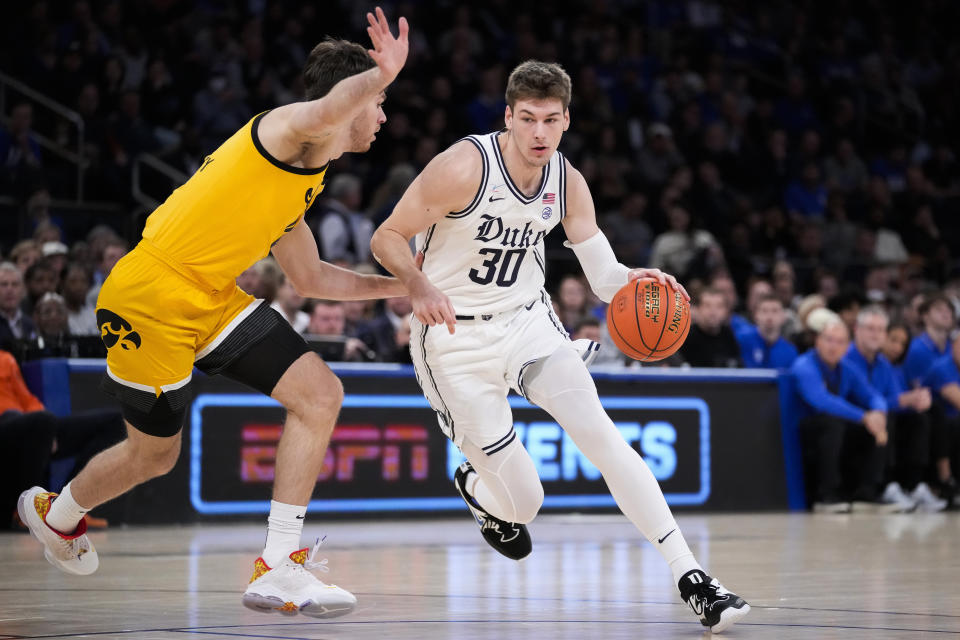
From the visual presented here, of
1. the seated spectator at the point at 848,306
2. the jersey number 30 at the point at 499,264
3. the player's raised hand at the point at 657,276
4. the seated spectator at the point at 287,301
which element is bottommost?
the player's raised hand at the point at 657,276

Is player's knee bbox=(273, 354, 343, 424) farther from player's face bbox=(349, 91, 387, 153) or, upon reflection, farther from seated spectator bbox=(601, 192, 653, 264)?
seated spectator bbox=(601, 192, 653, 264)

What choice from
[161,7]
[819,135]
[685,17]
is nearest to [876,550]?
[161,7]

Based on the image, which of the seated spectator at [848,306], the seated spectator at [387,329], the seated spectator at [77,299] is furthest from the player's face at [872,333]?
the seated spectator at [77,299]

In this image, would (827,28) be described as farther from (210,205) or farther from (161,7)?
(210,205)

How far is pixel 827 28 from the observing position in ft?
73.7

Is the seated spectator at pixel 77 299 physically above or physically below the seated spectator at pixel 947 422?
above

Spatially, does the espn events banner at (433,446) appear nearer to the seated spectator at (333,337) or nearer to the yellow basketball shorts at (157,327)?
the seated spectator at (333,337)

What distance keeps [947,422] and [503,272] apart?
8.46 meters

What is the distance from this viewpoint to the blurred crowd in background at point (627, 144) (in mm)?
12773

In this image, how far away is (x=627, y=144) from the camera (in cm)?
1773

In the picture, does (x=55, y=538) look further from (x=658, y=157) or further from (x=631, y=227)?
(x=658, y=157)

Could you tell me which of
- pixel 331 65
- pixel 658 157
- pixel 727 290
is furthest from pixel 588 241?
pixel 658 157

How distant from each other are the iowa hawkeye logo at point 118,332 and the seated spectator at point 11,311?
16.1 feet

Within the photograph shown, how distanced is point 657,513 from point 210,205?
1.95 m
